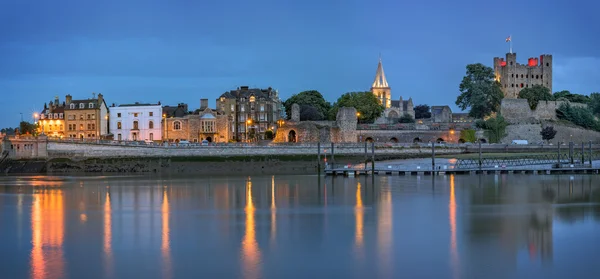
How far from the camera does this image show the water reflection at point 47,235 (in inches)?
656

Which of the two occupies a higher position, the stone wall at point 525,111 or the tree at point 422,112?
the tree at point 422,112

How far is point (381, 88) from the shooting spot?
11606 centimetres

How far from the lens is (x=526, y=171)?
43188 millimetres

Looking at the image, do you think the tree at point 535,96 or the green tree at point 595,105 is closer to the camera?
the tree at point 535,96

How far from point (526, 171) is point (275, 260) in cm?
2925

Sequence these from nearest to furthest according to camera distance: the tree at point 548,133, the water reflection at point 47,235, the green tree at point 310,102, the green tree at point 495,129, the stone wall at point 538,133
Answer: the water reflection at point 47,235
the tree at point 548,133
the green tree at point 495,129
the stone wall at point 538,133
the green tree at point 310,102

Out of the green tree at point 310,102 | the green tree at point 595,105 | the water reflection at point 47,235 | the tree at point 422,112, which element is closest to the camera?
the water reflection at point 47,235

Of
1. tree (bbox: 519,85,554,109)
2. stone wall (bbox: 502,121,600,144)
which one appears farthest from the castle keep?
stone wall (bbox: 502,121,600,144)

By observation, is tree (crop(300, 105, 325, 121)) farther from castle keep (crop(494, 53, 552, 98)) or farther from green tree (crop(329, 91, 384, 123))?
castle keep (crop(494, 53, 552, 98))

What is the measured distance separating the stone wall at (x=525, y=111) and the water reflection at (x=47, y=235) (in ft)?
148

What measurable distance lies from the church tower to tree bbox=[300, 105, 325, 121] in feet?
124

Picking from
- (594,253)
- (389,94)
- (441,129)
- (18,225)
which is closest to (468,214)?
(594,253)

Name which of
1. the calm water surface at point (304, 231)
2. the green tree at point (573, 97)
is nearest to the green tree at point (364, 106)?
the green tree at point (573, 97)

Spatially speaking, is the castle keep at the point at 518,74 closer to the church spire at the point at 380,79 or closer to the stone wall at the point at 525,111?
the stone wall at the point at 525,111
